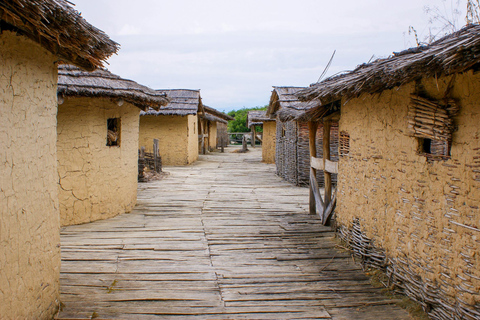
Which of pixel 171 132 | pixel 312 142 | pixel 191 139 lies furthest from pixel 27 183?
pixel 191 139

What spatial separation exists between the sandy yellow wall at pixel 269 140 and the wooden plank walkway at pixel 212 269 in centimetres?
1039

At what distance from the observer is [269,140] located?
1970 centimetres

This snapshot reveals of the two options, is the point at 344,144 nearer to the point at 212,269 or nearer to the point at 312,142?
A: the point at 312,142

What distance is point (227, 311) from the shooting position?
396cm

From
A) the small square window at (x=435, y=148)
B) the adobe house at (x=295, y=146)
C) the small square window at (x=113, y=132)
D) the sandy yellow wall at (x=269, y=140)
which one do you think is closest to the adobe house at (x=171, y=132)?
the sandy yellow wall at (x=269, y=140)

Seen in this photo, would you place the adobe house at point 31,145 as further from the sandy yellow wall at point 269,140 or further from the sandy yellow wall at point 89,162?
the sandy yellow wall at point 269,140

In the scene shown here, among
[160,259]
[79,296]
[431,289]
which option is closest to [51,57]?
[79,296]

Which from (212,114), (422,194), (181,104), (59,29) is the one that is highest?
(212,114)

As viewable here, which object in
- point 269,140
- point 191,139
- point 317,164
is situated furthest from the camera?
point 269,140

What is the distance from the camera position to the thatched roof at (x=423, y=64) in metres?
2.74

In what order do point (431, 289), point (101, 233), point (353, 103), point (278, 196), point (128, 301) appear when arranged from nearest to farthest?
point (431, 289) → point (128, 301) → point (353, 103) → point (101, 233) → point (278, 196)

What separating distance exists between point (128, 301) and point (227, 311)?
1.08 metres

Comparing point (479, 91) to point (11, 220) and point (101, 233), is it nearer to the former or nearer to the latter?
point (11, 220)

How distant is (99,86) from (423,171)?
18.1ft
